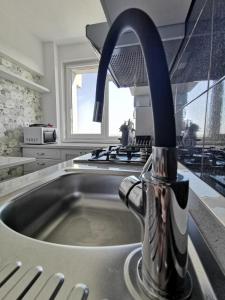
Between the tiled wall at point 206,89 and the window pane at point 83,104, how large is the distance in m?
2.63

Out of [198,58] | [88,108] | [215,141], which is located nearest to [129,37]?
[198,58]

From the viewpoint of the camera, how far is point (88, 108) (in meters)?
3.35

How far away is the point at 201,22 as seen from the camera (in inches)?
23.4

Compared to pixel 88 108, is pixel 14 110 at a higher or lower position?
lower

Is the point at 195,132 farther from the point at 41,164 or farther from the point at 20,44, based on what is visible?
the point at 20,44

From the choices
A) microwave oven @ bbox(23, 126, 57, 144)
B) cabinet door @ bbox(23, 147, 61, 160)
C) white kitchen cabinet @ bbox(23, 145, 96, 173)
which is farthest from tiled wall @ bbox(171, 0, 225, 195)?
microwave oven @ bbox(23, 126, 57, 144)

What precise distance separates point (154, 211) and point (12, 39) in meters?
3.07

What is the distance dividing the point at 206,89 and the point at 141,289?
20.4 inches

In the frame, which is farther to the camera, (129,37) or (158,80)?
(129,37)

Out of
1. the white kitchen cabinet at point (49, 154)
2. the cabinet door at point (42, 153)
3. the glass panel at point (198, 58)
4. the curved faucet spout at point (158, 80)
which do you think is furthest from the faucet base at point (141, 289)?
the cabinet door at point (42, 153)

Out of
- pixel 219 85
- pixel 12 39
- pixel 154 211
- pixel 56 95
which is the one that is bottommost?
pixel 154 211

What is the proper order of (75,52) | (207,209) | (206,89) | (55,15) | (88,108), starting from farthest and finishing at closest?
(88,108) → (75,52) → (55,15) → (206,89) → (207,209)

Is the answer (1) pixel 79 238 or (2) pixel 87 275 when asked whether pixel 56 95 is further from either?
(2) pixel 87 275

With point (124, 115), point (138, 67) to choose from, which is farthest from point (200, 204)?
point (124, 115)
